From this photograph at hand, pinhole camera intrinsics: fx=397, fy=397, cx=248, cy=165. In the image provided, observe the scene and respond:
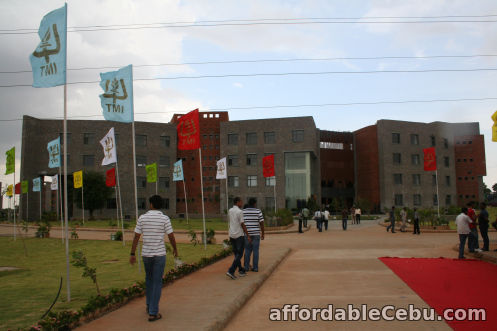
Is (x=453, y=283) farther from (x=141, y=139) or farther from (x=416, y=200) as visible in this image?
(x=416, y=200)

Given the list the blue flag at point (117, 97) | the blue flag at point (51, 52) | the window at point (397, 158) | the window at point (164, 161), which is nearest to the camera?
the blue flag at point (51, 52)

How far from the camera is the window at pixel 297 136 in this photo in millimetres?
58719

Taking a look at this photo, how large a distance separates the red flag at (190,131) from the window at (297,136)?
4540 cm

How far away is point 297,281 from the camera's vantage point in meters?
9.52

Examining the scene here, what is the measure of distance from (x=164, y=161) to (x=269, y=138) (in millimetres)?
17527

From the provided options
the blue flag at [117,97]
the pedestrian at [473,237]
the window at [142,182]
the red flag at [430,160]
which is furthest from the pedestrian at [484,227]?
the window at [142,182]

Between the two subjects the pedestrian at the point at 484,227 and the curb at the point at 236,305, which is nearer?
the curb at the point at 236,305

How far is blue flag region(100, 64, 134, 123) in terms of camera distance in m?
10.5

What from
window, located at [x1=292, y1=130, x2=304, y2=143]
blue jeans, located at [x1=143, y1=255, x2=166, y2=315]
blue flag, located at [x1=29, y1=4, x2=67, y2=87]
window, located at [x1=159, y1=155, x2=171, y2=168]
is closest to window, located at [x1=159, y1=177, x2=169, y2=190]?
window, located at [x1=159, y1=155, x2=171, y2=168]

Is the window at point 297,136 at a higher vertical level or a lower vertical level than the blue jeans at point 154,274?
higher

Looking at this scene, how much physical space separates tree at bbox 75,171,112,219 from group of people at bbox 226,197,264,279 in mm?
49603

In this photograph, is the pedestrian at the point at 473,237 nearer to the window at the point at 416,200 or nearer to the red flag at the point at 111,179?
the red flag at the point at 111,179

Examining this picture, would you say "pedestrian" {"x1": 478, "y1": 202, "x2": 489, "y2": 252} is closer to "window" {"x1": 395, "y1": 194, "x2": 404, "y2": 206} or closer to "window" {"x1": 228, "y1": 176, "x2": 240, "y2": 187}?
"window" {"x1": 228, "y1": 176, "x2": 240, "y2": 187}

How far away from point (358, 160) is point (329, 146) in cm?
619
